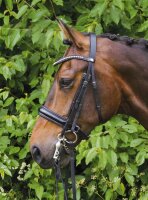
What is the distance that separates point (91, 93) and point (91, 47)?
195 millimetres

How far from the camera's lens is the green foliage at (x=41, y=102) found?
137 inches

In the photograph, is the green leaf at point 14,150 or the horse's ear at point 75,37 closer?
the horse's ear at point 75,37

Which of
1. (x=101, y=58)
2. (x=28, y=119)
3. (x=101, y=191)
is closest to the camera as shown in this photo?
(x=101, y=58)

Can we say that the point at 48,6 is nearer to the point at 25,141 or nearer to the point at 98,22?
the point at 98,22

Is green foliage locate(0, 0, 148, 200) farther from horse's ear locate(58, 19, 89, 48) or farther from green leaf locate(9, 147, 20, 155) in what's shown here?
horse's ear locate(58, 19, 89, 48)

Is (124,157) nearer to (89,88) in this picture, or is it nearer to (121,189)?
(121,189)

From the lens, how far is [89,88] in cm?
231

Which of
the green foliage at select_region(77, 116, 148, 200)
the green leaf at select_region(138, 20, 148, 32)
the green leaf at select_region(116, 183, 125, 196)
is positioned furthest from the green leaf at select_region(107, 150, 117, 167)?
the green leaf at select_region(138, 20, 148, 32)

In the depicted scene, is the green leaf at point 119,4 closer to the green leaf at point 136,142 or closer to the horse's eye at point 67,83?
the green leaf at point 136,142

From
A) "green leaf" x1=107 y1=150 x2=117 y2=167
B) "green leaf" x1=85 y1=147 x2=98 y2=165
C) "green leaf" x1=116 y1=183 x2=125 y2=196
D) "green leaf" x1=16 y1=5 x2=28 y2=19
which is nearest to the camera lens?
"green leaf" x1=85 y1=147 x2=98 y2=165

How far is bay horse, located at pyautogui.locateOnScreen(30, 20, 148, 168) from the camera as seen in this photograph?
7.57 ft

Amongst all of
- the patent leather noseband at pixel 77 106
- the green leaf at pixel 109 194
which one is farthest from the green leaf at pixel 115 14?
the patent leather noseband at pixel 77 106

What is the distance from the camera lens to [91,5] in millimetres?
3988

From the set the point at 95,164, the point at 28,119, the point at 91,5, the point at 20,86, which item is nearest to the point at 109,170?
the point at 95,164
